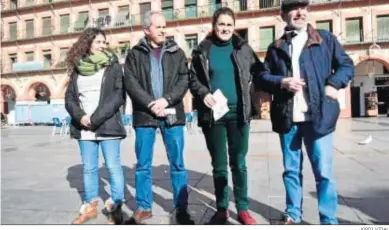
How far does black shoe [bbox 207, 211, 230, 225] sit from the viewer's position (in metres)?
3.30

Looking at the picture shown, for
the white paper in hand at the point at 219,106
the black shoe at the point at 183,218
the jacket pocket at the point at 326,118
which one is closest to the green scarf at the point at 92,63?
the white paper in hand at the point at 219,106

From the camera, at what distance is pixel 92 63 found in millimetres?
3559

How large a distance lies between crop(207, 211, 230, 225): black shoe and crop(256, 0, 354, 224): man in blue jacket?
1.85 feet

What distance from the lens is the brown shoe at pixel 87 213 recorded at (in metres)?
3.45

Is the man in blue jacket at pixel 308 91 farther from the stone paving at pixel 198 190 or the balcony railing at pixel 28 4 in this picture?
the balcony railing at pixel 28 4

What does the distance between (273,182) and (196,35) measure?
27588mm

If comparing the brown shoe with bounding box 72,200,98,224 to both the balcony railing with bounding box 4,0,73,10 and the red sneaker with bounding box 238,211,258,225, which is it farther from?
→ the balcony railing with bounding box 4,0,73,10

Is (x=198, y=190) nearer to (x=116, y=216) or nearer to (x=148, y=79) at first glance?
(x=116, y=216)

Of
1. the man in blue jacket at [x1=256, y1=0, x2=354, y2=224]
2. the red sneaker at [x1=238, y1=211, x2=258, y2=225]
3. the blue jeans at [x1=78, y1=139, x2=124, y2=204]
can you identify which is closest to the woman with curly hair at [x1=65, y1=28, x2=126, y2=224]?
the blue jeans at [x1=78, y1=139, x2=124, y2=204]

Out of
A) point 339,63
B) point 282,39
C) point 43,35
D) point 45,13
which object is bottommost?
point 339,63

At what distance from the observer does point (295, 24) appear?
3.10 meters
